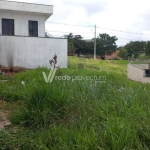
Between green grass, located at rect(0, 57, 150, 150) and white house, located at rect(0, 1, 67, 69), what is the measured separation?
6.71 m

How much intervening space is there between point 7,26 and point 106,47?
998 inches

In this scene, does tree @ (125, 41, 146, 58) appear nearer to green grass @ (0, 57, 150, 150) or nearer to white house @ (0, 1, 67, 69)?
white house @ (0, 1, 67, 69)

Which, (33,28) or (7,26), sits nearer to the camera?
(7,26)

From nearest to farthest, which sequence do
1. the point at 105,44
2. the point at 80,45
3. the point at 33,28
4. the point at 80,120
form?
the point at 80,120
the point at 33,28
the point at 80,45
the point at 105,44

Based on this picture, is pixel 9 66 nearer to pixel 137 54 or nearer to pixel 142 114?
pixel 142 114

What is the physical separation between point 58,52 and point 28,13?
11.5 ft

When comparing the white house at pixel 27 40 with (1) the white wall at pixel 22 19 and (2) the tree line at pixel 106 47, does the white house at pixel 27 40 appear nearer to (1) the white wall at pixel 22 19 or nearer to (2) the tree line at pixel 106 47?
(1) the white wall at pixel 22 19

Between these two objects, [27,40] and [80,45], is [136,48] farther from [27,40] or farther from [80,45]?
[27,40]

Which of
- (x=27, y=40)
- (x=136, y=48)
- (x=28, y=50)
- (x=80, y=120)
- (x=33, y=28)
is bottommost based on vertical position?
(x=80, y=120)

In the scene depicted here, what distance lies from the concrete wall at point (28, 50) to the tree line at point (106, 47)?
2077 cm

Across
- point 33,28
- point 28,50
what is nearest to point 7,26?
point 33,28

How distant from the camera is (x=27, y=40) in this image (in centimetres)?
1005

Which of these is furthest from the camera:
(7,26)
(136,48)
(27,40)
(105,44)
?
(136,48)

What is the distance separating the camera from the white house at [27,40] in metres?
9.84
